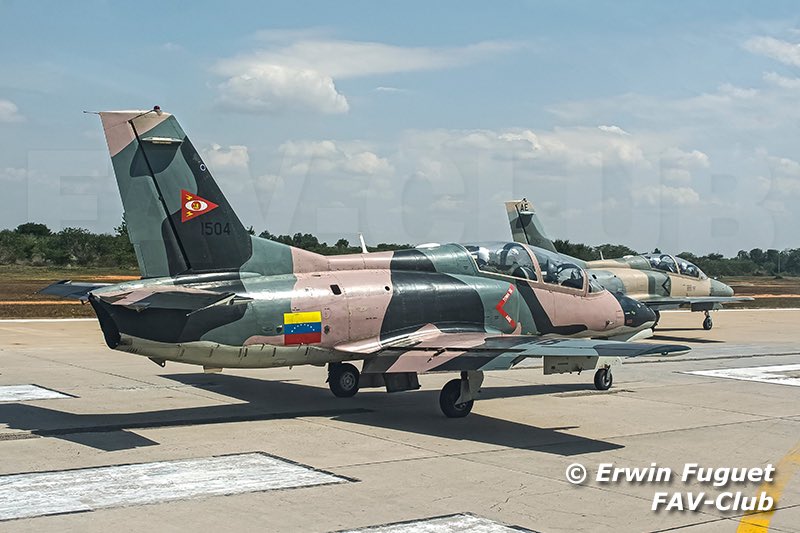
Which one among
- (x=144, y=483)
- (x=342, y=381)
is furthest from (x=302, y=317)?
(x=144, y=483)

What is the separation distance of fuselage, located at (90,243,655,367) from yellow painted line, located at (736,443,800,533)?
5.09 metres

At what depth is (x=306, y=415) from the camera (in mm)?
14406

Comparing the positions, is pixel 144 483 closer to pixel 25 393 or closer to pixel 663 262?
pixel 25 393

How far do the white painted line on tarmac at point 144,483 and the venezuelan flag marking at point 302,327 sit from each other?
2.84 m

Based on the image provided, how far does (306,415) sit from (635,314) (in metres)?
6.99

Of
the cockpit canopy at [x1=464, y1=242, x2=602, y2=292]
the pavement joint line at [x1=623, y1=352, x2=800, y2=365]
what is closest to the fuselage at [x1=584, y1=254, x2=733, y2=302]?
the pavement joint line at [x1=623, y1=352, x2=800, y2=365]

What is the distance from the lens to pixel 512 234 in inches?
1403

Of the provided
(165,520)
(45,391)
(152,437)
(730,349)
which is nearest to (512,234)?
(730,349)

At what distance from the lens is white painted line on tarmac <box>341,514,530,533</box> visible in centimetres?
815

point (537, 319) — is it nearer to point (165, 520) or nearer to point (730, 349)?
point (165, 520)

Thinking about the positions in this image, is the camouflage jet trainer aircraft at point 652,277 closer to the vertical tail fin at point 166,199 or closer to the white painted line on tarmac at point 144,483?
the vertical tail fin at point 166,199

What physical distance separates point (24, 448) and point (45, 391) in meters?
5.24

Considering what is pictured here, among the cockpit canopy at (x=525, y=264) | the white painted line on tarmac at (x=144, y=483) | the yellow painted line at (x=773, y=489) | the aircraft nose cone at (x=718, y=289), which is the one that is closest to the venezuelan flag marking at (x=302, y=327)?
the white painted line on tarmac at (x=144, y=483)

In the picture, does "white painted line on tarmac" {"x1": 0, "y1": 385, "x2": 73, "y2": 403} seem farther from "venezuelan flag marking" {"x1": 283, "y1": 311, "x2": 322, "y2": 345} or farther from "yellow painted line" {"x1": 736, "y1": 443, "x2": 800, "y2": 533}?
"yellow painted line" {"x1": 736, "y1": 443, "x2": 800, "y2": 533}
